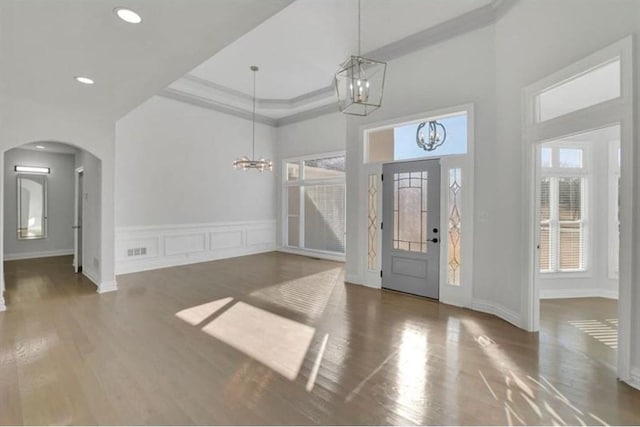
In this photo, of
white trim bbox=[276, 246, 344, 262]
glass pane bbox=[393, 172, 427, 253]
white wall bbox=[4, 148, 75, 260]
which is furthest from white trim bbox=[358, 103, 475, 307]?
white wall bbox=[4, 148, 75, 260]

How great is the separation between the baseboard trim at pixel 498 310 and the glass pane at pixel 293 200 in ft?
18.3

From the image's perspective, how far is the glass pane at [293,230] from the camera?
8.80 meters

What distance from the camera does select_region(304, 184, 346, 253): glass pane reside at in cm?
789

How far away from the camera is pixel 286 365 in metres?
2.70

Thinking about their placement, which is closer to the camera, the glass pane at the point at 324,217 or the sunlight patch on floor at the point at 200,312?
the sunlight patch on floor at the point at 200,312

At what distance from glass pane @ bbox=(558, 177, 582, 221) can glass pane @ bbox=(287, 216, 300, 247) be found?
5.99 m

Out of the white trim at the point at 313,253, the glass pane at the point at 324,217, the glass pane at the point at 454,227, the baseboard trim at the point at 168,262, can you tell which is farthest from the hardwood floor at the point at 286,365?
the glass pane at the point at 324,217

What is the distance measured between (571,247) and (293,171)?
6544mm

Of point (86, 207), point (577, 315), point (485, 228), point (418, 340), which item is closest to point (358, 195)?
point (485, 228)

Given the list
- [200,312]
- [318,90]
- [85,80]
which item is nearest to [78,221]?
[85,80]

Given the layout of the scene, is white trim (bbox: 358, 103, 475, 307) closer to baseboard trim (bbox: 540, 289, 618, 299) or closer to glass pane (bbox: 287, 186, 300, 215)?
baseboard trim (bbox: 540, 289, 618, 299)

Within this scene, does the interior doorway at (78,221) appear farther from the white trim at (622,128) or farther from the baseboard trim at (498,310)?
the white trim at (622,128)

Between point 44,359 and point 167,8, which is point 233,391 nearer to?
point 44,359

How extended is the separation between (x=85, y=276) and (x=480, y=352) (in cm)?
686
